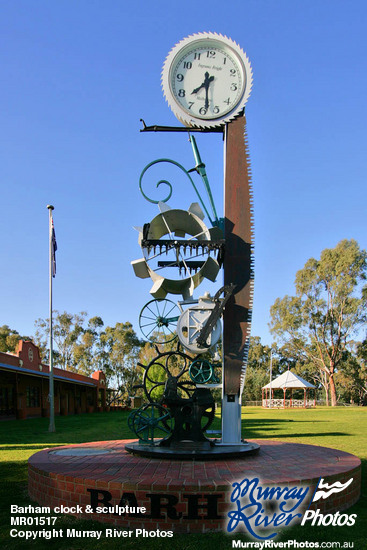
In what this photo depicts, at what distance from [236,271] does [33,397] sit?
27119 millimetres

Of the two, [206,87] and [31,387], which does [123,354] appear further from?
[206,87]

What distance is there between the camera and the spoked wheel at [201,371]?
9367 mm

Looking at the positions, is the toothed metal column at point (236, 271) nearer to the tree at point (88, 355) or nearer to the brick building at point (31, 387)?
the brick building at point (31, 387)

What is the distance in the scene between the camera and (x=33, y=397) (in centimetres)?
3334

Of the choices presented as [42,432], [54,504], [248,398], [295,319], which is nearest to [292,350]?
[295,319]

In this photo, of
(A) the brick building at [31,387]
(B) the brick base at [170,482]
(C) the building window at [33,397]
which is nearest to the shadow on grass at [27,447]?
(B) the brick base at [170,482]

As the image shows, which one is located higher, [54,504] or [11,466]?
[54,504]

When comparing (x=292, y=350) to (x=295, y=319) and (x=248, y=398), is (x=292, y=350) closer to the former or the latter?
(x=295, y=319)

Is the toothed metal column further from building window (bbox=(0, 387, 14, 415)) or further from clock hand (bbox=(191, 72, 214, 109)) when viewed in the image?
building window (bbox=(0, 387, 14, 415))

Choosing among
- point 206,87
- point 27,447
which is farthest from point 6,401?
point 206,87

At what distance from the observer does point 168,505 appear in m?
6.14

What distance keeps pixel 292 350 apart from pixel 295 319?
4.90 meters

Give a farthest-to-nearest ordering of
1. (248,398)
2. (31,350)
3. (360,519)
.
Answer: (248,398) < (31,350) < (360,519)

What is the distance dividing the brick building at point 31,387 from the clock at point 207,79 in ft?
60.3
